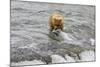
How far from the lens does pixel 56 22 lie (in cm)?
262

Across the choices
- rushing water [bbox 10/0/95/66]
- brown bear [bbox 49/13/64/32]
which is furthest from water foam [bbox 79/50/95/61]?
brown bear [bbox 49/13/64/32]

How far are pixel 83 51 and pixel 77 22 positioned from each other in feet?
1.39

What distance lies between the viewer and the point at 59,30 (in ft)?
8.58

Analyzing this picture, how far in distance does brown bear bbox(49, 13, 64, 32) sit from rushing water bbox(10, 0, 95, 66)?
5cm

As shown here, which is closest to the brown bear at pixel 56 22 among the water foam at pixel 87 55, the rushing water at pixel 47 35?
the rushing water at pixel 47 35

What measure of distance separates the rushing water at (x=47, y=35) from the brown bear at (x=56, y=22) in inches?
2.1

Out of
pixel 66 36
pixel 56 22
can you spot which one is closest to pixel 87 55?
pixel 66 36

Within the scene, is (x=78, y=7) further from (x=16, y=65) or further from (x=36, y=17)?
(x=16, y=65)

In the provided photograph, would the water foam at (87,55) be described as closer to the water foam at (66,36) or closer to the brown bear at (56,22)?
the water foam at (66,36)

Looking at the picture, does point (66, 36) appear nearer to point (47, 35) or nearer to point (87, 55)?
point (47, 35)

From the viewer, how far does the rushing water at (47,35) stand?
2.40m

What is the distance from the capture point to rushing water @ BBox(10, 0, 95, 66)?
2400 mm

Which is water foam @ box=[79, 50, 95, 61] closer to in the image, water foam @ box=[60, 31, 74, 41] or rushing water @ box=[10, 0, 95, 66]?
rushing water @ box=[10, 0, 95, 66]
